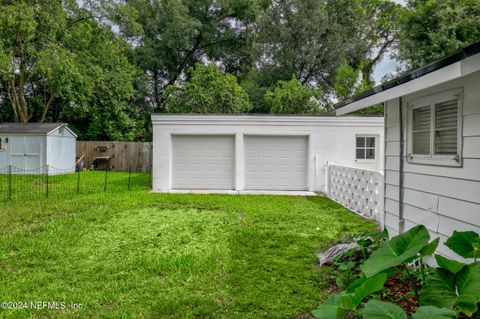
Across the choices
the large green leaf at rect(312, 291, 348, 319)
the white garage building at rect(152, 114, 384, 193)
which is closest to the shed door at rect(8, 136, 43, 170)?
the white garage building at rect(152, 114, 384, 193)

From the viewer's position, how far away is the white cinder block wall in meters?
3.11

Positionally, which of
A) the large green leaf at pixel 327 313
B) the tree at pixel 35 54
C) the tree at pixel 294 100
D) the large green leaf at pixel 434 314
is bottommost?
the large green leaf at pixel 327 313

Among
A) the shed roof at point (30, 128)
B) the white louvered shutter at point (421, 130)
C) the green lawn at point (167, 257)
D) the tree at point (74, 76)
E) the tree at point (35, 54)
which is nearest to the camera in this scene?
the green lawn at point (167, 257)

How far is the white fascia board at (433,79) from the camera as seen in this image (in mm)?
2508

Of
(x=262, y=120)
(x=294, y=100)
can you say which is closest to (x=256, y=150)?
(x=262, y=120)

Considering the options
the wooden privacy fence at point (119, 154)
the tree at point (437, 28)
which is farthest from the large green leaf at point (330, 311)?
the tree at point (437, 28)

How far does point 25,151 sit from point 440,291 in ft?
54.1

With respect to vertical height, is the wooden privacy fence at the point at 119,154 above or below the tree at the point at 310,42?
below

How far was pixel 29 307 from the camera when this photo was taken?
3.14 meters

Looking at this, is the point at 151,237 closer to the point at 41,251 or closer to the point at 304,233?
the point at 41,251

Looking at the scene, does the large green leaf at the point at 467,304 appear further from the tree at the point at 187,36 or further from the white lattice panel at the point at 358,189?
the tree at the point at 187,36

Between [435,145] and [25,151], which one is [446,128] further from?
[25,151]

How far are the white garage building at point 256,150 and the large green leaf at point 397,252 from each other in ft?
27.9

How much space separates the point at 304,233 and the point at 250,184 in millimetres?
5388
